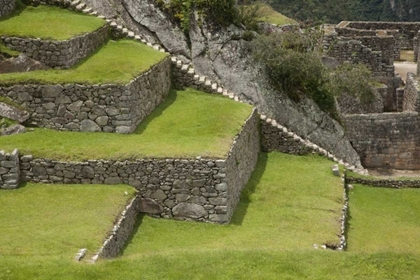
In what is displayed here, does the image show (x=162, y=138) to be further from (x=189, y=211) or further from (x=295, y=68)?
(x=295, y=68)

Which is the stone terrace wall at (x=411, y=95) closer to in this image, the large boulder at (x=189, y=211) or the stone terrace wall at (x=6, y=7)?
the large boulder at (x=189, y=211)

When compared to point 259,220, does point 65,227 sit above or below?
above

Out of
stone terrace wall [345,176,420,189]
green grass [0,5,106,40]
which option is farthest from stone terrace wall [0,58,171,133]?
stone terrace wall [345,176,420,189]

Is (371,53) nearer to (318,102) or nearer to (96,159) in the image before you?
(318,102)

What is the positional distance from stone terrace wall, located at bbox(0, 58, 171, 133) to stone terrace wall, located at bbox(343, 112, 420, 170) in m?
11.3

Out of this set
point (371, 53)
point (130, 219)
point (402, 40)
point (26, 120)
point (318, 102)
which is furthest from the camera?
point (402, 40)

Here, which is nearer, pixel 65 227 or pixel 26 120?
pixel 65 227

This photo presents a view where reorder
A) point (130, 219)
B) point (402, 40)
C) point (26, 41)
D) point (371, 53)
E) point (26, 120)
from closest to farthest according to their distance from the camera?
point (130, 219), point (26, 120), point (26, 41), point (371, 53), point (402, 40)

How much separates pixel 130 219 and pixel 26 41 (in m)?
7.58

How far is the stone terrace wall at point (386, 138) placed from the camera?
1139 inches

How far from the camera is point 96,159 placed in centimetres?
1858

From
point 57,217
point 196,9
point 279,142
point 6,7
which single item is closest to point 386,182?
point 279,142

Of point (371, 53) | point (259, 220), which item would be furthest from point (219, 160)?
point (371, 53)

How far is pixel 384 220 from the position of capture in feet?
70.0
